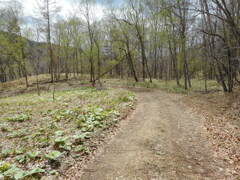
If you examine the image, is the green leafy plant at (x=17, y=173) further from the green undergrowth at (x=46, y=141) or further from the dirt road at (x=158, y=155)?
the dirt road at (x=158, y=155)

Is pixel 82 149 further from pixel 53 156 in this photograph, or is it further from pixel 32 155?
pixel 32 155

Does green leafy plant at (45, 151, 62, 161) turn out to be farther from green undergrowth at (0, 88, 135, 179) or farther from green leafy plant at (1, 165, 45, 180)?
green leafy plant at (1, 165, 45, 180)

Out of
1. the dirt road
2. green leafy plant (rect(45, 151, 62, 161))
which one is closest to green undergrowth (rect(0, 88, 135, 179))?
green leafy plant (rect(45, 151, 62, 161))

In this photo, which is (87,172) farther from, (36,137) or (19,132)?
(19,132)

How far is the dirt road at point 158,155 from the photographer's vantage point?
4.11 meters

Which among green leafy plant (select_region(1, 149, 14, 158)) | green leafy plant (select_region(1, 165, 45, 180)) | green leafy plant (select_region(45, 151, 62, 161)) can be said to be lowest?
green leafy plant (select_region(1, 149, 14, 158))

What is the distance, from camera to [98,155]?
5.16 metres

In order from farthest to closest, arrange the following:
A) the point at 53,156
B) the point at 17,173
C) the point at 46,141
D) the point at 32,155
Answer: the point at 46,141 < the point at 32,155 < the point at 53,156 < the point at 17,173

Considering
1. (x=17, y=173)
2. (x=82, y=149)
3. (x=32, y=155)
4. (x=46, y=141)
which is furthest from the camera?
(x=46, y=141)

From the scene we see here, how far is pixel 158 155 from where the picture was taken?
4.89m

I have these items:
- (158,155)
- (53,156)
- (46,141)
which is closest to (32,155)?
(53,156)

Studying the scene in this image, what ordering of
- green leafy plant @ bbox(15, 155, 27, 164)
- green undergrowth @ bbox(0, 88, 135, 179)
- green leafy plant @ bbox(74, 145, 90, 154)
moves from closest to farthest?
1. green undergrowth @ bbox(0, 88, 135, 179)
2. green leafy plant @ bbox(15, 155, 27, 164)
3. green leafy plant @ bbox(74, 145, 90, 154)

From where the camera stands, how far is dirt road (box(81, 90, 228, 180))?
13.5ft

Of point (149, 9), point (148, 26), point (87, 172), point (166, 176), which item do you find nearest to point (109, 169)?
point (87, 172)
